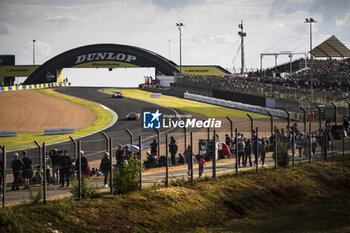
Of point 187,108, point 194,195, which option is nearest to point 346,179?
point 194,195

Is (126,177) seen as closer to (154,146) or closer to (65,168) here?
(65,168)

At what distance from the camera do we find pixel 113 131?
38312mm

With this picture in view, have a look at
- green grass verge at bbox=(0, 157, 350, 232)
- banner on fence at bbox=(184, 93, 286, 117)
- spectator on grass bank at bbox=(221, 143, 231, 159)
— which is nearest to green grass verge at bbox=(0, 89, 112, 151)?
banner on fence at bbox=(184, 93, 286, 117)

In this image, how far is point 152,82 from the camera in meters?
79.8

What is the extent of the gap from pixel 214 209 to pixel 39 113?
128 ft

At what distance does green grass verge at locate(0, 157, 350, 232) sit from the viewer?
11.1 meters

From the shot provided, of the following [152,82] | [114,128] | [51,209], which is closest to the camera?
[51,209]

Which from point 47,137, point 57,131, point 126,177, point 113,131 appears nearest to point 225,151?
point 126,177

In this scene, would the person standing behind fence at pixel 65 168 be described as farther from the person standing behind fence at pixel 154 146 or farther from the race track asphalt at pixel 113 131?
the person standing behind fence at pixel 154 146

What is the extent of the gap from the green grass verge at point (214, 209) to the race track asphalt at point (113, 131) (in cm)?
663

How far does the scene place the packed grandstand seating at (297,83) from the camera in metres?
46.5

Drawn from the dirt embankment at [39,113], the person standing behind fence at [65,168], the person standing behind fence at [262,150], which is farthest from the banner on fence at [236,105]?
the person standing behind fence at [65,168]

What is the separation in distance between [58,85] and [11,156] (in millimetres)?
59470

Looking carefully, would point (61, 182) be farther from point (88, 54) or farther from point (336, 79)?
point (88, 54)
